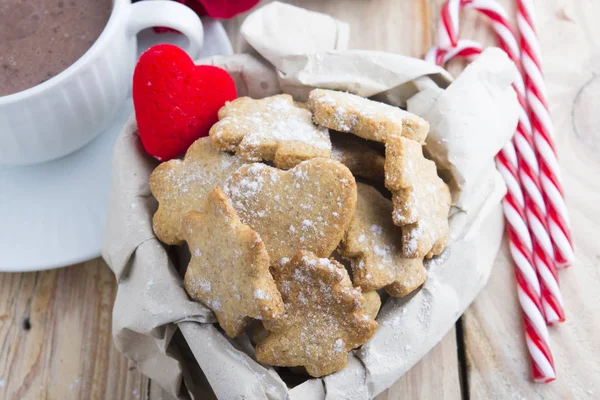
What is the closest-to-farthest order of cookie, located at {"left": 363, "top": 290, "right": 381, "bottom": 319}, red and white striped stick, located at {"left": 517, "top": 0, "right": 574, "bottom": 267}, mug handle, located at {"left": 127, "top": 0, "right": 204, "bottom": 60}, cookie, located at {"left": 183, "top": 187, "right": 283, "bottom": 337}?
cookie, located at {"left": 183, "top": 187, "right": 283, "bottom": 337} → cookie, located at {"left": 363, "top": 290, "right": 381, "bottom": 319} → mug handle, located at {"left": 127, "top": 0, "right": 204, "bottom": 60} → red and white striped stick, located at {"left": 517, "top": 0, "right": 574, "bottom": 267}

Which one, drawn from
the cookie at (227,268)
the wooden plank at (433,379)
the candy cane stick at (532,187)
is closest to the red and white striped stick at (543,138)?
the candy cane stick at (532,187)

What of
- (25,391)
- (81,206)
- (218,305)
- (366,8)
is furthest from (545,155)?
(25,391)

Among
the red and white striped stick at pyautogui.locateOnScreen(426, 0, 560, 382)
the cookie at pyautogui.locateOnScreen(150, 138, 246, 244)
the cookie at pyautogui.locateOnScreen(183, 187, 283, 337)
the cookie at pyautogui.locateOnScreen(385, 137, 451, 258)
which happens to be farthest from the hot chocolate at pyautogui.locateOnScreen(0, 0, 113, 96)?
the red and white striped stick at pyautogui.locateOnScreen(426, 0, 560, 382)

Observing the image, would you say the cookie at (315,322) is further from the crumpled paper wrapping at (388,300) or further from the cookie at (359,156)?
the cookie at (359,156)

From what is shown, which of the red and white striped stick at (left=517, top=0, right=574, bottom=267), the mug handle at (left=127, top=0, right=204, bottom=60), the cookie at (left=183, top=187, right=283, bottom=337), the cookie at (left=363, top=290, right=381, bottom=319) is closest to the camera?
the cookie at (left=183, top=187, right=283, bottom=337)

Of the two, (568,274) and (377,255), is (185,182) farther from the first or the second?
(568,274)

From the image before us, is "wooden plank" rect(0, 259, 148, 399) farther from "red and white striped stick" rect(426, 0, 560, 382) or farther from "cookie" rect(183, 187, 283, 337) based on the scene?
"red and white striped stick" rect(426, 0, 560, 382)
